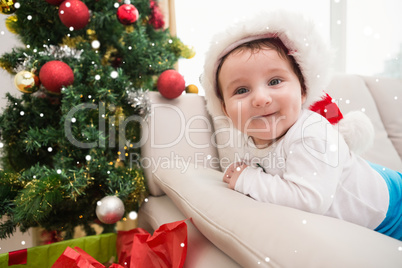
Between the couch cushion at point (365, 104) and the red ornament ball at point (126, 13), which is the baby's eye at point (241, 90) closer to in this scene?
the red ornament ball at point (126, 13)

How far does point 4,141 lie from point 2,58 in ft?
1.15

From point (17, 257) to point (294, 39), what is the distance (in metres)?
1.10

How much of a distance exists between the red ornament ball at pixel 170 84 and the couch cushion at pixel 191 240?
0.44 metres

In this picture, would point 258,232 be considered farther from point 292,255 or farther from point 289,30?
point 289,30

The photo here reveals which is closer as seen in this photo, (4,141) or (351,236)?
(351,236)

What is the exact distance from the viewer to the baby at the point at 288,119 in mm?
687

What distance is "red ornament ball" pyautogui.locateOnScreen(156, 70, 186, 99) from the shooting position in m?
1.21

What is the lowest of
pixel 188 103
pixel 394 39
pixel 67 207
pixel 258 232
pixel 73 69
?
pixel 67 207

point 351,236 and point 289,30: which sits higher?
point 289,30

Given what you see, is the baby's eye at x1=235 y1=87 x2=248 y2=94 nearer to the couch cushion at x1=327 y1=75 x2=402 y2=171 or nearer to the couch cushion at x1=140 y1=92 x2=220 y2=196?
the couch cushion at x1=140 y1=92 x2=220 y2=196

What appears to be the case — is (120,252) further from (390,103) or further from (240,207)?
(390,103)

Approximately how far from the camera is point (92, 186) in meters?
1.15

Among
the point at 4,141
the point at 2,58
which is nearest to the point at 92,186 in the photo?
the point at 4,141

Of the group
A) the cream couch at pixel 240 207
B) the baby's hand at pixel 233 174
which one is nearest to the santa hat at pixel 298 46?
the baby's hand at pixel 233 174
